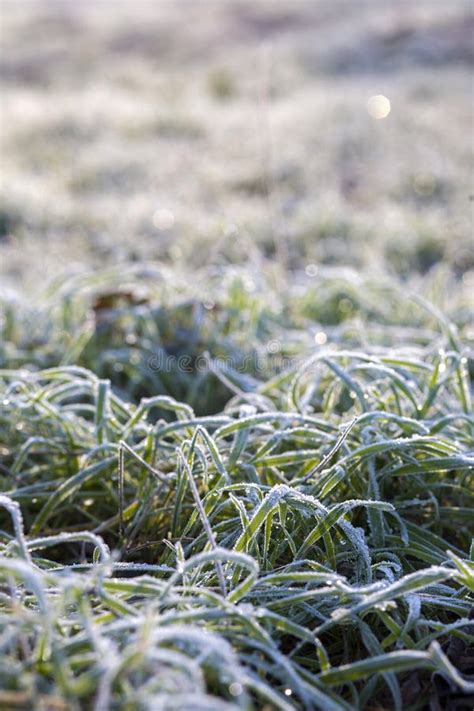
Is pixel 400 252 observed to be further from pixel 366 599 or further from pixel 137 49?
pixel 137 49

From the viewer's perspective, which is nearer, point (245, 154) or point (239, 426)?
point (239, 426)

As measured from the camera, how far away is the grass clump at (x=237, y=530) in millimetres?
1016

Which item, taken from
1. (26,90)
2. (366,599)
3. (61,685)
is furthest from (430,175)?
(26,90)

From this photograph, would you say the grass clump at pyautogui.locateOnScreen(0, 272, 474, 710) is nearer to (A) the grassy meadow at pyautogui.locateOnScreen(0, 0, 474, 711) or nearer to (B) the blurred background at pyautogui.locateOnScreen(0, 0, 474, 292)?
(A) the grassy meadow at pyautogui.locateOnScreen(0, 0, 474, 711)

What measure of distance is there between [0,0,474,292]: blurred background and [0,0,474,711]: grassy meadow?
0.04 metres

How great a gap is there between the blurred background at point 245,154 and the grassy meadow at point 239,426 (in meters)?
0.04

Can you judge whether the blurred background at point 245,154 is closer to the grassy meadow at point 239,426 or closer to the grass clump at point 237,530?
the grassy meadow at point 239,426

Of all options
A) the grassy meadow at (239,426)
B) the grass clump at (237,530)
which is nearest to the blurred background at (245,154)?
the grassy meadow at (239,426)

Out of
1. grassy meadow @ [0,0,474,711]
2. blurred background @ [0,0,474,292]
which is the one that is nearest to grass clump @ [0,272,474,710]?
grassy meadow @ [0,0,474,711]

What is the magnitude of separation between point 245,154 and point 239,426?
539cm

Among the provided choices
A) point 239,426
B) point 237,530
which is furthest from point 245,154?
point 237,530

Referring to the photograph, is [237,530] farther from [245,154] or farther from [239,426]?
[245,154]

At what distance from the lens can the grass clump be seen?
1.02 meters

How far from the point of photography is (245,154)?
672 cm
